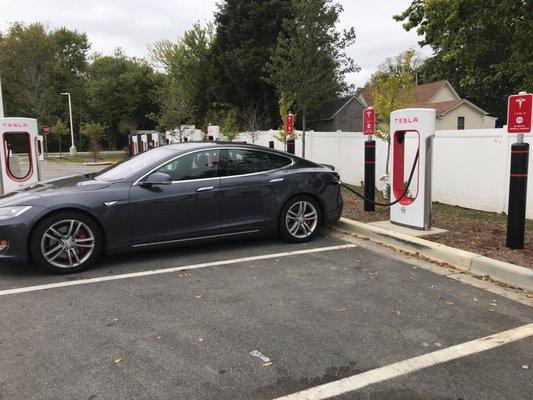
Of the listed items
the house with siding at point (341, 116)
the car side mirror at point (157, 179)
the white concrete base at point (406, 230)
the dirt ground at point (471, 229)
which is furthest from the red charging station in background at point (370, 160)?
the house with siding at point (341, 116)

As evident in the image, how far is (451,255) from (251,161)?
9.15 feet

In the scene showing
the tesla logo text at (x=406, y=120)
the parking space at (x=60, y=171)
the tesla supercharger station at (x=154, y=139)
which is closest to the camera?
the tesla logo text at (x=406, y=120)

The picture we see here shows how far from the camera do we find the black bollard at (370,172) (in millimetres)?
8211

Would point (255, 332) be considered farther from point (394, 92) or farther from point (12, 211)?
point (394, 92)

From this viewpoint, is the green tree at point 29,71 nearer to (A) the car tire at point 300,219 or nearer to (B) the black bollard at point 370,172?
(B) the black bollard at point 370,172

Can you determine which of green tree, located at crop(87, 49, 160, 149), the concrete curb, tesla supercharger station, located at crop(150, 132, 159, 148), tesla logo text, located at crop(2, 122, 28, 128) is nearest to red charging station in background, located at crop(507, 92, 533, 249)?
the concrete curb

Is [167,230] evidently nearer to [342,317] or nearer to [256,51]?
[342,317]

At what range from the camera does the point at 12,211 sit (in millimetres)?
5160

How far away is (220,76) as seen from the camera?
1273 inches

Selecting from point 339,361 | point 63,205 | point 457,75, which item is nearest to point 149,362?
point 339,361

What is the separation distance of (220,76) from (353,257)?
92.2 ft

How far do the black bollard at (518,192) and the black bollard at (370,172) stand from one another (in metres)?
2.61

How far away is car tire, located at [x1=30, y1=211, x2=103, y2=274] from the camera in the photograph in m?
5.19

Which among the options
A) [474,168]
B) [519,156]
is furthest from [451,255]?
[474,168]
